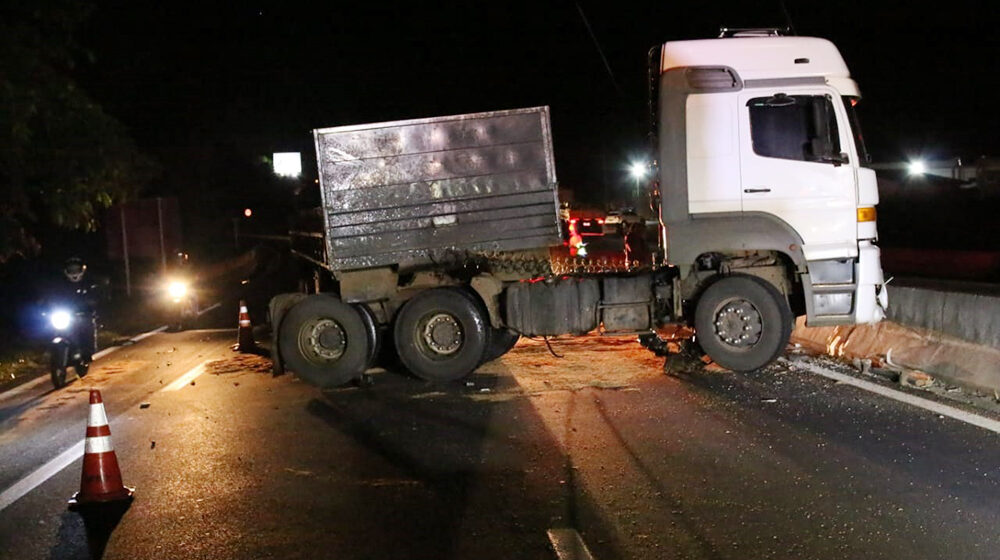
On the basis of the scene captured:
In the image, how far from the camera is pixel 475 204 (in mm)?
9727

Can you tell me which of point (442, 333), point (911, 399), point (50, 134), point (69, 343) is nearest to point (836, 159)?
point (911, 399)

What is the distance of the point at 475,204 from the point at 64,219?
8.60 meters

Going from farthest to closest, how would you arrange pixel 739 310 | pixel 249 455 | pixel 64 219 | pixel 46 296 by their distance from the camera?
pixel 64 219
pixel 46 296
pixel 739 310
pixel 249 455

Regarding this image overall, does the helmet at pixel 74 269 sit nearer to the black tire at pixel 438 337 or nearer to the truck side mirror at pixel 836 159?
the black tire at pixel 438 337

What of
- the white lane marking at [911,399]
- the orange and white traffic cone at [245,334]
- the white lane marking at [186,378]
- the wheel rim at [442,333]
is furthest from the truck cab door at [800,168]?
the orange and white traffic cone at [245,334]

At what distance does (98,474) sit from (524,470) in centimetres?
293

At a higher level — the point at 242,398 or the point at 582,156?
the point at 582,156

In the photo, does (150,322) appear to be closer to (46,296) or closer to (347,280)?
(46,296)

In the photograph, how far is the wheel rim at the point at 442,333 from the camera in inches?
392

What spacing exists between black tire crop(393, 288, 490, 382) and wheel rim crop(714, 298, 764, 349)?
8.41ft

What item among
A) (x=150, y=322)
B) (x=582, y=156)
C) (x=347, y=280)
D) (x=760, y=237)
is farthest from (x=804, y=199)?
(x=582, y=156)

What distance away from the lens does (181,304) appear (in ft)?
59.3

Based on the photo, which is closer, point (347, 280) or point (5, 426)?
point (5, 426)

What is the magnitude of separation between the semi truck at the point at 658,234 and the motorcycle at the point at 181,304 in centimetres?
838
